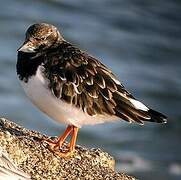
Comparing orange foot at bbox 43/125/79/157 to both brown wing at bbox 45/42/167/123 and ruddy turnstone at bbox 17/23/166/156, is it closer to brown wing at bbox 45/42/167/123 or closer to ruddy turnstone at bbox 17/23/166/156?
ruddy turnstone at bbox 17/23/166/156

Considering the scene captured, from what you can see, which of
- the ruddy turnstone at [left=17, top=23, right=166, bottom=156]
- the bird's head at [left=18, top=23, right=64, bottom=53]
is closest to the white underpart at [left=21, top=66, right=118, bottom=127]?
the ruddy turnstone at [left=17, top=23, right=166, bottom=156]

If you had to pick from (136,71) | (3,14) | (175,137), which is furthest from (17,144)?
(3,14)

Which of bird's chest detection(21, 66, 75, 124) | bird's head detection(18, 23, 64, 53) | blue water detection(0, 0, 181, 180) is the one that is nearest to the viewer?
bird's chest detection(21, 66, 75, 124)

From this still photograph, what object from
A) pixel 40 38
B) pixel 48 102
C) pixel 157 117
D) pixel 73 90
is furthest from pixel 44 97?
pixel 157 117

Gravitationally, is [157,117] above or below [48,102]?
above

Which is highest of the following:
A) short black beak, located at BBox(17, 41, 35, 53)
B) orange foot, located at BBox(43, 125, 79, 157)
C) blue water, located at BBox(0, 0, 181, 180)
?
blue water, located at BBox(0, 0, 181, 180)

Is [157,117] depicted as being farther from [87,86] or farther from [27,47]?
[27,47]
